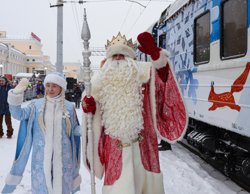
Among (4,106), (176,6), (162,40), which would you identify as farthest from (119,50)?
(4,106)

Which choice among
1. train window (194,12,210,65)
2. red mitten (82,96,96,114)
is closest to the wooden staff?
red mitten (82,96,96,114)

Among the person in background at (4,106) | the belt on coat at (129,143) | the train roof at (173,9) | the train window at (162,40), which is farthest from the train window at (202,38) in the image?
the person in background at (4,106)

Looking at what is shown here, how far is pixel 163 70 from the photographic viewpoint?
296 centimetres

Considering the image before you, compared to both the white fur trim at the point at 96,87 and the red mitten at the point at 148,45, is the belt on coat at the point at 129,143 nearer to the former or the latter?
the white fur trim at the point at 96,87

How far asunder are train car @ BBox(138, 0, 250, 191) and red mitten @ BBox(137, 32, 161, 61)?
1604mm

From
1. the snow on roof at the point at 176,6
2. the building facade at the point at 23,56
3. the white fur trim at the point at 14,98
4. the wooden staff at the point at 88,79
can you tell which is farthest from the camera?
the building facade at the point at 23,56

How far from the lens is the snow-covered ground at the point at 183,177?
4863 millimetres

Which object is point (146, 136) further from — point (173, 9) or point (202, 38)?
point (173, 9)

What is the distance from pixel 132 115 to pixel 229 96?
1.98 meters

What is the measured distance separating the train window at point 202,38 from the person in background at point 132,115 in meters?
2.62

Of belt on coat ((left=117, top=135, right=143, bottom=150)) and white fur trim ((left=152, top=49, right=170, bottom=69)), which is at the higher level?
white fur trim ((left=152, top=49, right=170, bottom=69))

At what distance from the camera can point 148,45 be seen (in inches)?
112

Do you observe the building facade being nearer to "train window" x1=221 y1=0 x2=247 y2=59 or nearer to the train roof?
the train roof

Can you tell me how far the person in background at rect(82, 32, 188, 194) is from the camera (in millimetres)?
2928
